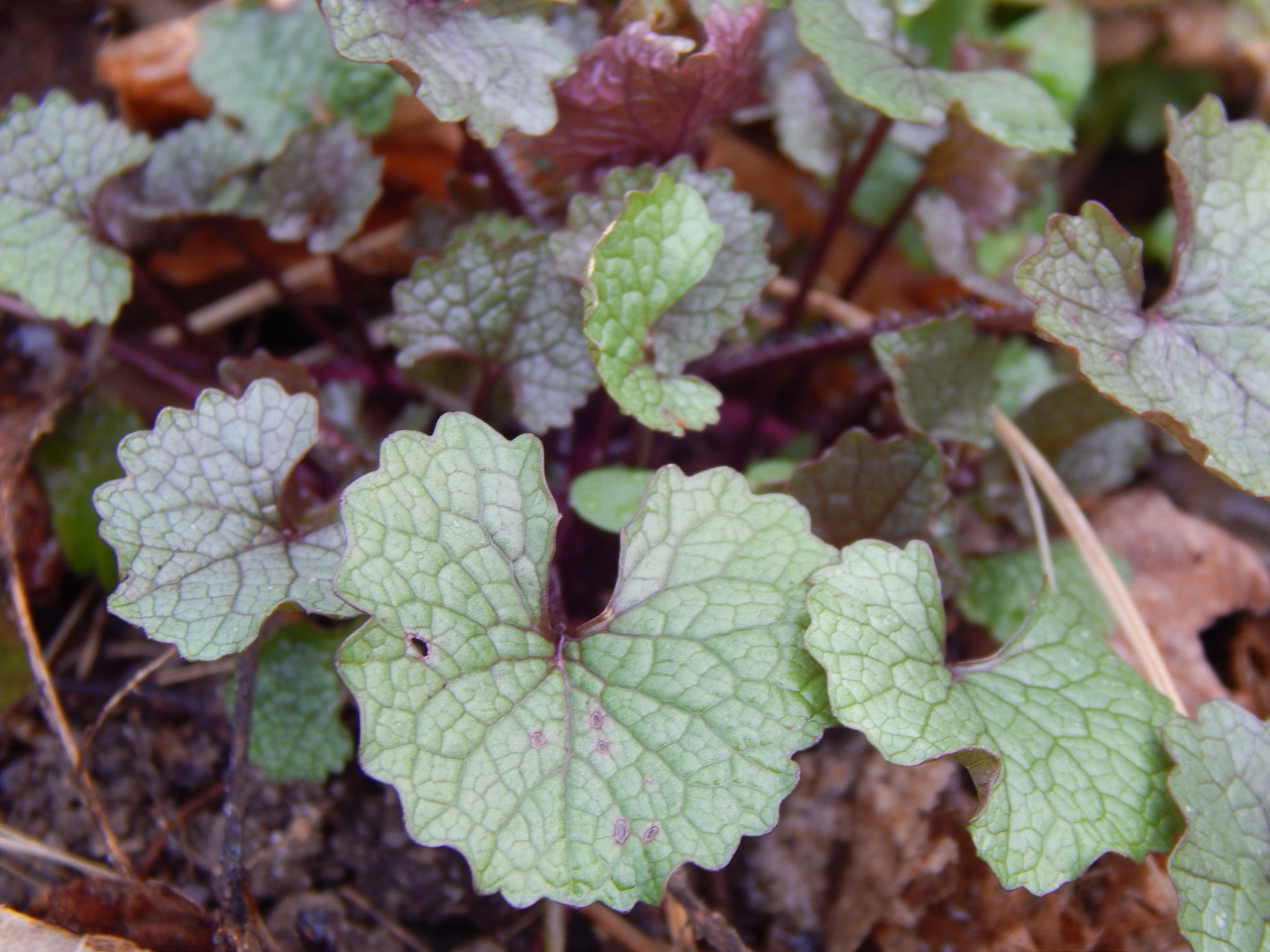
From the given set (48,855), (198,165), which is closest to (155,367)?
(198,165)

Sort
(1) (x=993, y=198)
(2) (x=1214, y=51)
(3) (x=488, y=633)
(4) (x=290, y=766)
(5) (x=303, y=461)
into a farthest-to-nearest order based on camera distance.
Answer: (2) (x=1214, y=51), (1) (x=993, y=198), (5) (x=303, y=461), (4) (x=290, y=766), (3) (x=488, y=633)

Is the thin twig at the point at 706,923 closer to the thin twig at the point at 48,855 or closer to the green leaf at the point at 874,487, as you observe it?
the green leaf at the point at 874,487

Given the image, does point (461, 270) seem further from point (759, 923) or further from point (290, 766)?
point (759, 923)

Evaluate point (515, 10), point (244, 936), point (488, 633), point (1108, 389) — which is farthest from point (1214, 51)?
point (244, 936)

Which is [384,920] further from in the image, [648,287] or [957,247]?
[957,247]

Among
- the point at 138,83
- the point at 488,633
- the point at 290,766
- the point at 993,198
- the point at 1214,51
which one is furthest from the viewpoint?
the point at 1214,51

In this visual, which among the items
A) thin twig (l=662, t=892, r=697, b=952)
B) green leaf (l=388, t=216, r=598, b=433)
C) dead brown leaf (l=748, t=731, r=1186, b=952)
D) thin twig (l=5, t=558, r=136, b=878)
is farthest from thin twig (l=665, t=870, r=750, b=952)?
thin twig (l=5, t=558, r=136, b=878)

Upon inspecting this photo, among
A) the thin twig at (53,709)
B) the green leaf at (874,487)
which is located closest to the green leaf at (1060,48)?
the green leaf at (874,487)
